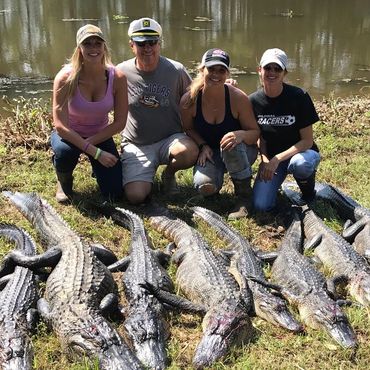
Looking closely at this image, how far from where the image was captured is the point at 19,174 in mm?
5668

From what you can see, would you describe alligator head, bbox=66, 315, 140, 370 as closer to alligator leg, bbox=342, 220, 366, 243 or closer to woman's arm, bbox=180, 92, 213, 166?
woman's arm, bbox=180, 92, 213, 166

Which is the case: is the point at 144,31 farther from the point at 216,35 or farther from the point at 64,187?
the point at 216,35

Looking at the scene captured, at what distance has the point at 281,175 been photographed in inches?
199

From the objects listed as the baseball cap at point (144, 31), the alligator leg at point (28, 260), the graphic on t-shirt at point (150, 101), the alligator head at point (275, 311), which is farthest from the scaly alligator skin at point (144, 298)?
the baseball cap at point (144, 31)

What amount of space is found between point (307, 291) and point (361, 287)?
438 mm

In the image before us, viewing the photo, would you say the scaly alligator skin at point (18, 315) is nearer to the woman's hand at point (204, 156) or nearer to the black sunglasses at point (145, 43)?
the woman's hand at point (204, 156)

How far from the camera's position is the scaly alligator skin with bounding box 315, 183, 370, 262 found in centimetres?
442

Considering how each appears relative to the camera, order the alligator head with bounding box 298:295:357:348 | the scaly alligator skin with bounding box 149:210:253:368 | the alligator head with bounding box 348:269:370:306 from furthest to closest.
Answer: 1. the alligator head with bounding box 348:269:370:306
2. the alligator head with bounding box 298:295:357:348
3. the scaly alligator skin with bounding box 149:210:253:368

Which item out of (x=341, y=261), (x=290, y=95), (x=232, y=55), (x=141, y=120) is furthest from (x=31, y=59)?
(x=341, y=261)

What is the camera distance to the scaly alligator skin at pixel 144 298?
9.62ft

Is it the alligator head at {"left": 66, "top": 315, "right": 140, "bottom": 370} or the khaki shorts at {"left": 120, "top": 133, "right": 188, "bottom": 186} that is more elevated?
the khaki shorts at {"left": 120, "top": 133, "right": 188, "bottom": 186}

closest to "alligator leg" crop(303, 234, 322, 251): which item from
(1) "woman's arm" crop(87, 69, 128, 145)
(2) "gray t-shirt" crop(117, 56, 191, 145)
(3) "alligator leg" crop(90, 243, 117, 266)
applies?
(3) "alligator leg" crop(90, 243, 117, 266)

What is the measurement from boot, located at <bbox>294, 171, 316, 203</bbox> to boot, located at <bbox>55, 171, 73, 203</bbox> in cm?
227

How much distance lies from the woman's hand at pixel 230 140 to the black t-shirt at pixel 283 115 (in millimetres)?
335
